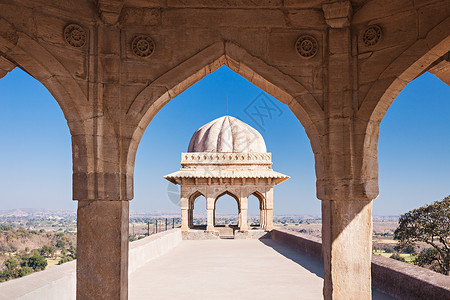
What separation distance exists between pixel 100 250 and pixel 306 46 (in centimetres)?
336

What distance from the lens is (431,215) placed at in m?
18.0

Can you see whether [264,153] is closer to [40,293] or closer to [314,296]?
[314,296]

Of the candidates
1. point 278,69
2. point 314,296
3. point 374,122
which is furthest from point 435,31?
point 314,296

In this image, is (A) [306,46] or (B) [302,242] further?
(B) [302,242]

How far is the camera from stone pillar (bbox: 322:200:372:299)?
15.4 ft

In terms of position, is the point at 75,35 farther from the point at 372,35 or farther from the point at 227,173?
the point at 227,173

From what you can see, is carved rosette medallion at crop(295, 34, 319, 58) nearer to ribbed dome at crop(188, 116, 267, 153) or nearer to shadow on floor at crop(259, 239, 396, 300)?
shadow on floor at crop(259, 239, 396, 300)

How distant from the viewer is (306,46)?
5.00m

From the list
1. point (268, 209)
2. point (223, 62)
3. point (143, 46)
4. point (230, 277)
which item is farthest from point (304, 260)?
point (268, 209)

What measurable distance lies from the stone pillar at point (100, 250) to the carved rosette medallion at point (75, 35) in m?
1.79

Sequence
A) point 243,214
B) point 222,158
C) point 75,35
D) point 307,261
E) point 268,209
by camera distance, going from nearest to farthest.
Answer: point 75,35 → point 307,261 → point 243,214 → point 268,209 → point 222,158

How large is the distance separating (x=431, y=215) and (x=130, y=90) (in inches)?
666

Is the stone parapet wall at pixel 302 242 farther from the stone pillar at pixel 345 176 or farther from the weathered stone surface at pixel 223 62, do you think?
the weathered stone surface at pixel 223 62

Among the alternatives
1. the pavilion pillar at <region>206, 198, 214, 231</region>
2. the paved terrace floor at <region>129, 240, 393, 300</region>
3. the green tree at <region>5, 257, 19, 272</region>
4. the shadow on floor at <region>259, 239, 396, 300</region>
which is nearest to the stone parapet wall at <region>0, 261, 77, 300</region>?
the paved terrace floor at <region>129, 240, 393, 300</region>
